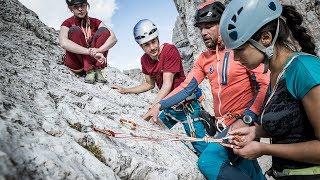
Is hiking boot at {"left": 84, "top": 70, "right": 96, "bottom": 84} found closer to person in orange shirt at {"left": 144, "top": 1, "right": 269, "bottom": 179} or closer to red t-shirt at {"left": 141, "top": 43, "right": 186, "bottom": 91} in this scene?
red t-shirt at {"left": 141, "top": 43, "right": 186, "bottom": 91}

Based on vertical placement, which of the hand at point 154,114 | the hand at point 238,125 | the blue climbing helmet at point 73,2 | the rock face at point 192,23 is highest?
the blue climbing helmet at point 73,2

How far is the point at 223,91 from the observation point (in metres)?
5.75

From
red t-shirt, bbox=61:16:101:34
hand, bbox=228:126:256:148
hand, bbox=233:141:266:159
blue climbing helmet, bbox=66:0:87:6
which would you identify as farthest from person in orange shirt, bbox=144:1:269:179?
red t-shirt, bbox=61:16:101:34

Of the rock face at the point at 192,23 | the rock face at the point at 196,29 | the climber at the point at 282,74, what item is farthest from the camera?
the rock face at the point at 192,23

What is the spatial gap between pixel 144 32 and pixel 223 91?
2.40 m

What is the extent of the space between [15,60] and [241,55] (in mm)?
4541

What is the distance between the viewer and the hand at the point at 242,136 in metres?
3.93

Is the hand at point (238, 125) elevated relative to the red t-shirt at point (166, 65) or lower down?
lower down

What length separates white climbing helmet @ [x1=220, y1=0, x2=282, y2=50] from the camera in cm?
329

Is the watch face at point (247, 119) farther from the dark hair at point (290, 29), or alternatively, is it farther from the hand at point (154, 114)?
the hand at point (154, 114)

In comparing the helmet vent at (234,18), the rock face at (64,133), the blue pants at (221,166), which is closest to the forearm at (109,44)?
the rock face at (64,133)

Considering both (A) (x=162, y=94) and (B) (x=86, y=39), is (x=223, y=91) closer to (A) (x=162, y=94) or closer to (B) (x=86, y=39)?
(A) (x=162, y=94)

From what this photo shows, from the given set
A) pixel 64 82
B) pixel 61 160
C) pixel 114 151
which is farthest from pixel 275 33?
pixel 64 82

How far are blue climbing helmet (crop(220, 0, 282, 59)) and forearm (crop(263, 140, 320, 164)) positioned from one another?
923 millimetres
